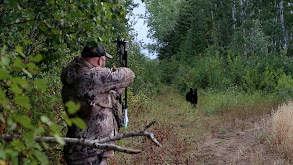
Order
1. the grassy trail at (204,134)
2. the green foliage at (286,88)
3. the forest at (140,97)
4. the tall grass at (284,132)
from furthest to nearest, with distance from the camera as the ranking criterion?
the green foliage at (286,88), the grassy trail at (204,134), the tall grass at (284,132), the forest at (140,97)

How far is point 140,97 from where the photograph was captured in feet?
51.2

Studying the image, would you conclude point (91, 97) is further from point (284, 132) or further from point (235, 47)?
point (235, 47)

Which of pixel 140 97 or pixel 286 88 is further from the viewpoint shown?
pixel 140 97

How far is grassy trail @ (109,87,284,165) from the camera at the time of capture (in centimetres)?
777

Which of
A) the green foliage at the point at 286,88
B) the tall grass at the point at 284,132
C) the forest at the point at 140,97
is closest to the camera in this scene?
the forest at the point at 140,97

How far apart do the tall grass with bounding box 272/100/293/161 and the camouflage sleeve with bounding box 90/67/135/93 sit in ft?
15.6

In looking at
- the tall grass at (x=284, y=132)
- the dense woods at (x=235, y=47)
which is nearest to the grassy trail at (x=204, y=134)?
the tall grass at (x=284, y=132)

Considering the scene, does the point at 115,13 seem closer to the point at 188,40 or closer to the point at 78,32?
the point at 78,32

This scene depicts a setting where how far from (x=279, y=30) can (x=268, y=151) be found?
22.1 metres

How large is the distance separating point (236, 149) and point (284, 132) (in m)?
1.20

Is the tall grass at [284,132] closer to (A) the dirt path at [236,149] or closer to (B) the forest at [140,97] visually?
(B) the forest at [140,97]

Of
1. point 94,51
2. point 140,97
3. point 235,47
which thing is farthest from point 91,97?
point 235,47

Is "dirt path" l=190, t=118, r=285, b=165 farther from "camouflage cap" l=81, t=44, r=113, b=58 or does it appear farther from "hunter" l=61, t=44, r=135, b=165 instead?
"camouflage cap" l=81, t=44, r=113, b=58

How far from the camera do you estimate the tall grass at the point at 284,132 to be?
744 cm
